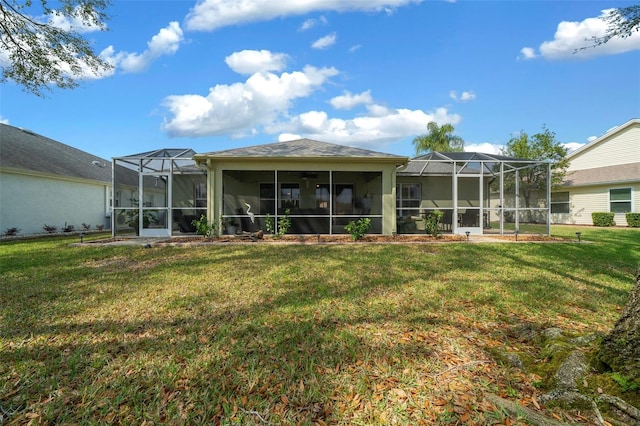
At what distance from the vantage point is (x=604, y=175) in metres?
19.1

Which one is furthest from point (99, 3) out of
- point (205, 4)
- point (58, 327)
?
point (58, 327)

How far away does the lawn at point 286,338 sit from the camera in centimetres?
197

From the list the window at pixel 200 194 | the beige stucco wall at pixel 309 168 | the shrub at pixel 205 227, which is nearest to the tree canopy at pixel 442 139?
the beige stucco wall at pixel 309 168

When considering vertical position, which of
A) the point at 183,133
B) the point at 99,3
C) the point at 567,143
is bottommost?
the point at 567,143

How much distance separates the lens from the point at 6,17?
955cm

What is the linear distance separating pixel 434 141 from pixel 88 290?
35.8 metres

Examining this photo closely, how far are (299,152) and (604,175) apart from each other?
21204 mm

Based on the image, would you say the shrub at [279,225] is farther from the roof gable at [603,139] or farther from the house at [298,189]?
the roof gable at [603,139]

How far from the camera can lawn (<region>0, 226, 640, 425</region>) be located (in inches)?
77.6

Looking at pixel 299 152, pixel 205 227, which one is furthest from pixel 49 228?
pixel 299 152

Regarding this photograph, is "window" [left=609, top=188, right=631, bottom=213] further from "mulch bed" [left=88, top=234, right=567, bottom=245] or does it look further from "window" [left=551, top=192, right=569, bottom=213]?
"mulch bed" [left=88, top=234, right=567, bottom=245]

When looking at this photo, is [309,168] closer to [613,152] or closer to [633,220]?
[633,220]

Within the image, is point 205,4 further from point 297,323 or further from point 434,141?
point 434,141

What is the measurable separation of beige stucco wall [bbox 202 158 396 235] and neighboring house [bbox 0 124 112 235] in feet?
30.0
